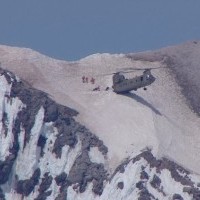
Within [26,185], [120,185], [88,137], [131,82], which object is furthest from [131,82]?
[26,185]

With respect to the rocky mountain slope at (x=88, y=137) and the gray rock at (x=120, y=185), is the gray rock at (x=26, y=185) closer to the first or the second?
the rocky mountain slope at (x=88, y=137)

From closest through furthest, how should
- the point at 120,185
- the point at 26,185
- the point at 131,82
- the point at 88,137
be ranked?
the point at 120,185, the point at 26,185, the point at 88,137, the point at 131,82

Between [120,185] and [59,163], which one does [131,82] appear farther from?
[120,185]

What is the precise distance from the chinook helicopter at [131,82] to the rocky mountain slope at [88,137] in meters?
0.98

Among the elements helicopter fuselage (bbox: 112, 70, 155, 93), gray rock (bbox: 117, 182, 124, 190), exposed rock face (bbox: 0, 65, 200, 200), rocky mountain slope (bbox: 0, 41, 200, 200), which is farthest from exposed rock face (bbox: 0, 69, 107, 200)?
helicopter fuselage (bbox: 112, 70, 155, 93)

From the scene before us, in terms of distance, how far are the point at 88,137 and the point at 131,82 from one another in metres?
10.6

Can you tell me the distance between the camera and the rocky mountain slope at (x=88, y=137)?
4791 inches

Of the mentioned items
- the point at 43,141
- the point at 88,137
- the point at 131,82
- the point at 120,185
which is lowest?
the point at 120,185

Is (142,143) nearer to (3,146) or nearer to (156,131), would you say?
(156,131)

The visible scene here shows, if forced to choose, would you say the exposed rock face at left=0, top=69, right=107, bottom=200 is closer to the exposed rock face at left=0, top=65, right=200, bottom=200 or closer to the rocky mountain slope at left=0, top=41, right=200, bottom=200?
the exposed rock face at left=0, top=65, right=200, bottom=200

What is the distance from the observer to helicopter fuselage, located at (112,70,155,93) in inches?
5221

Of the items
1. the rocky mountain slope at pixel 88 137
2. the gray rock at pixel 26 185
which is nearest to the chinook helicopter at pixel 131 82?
the rocky mountain slope at pixel 88 137

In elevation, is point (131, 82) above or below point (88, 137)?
above

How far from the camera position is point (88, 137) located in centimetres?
12594
